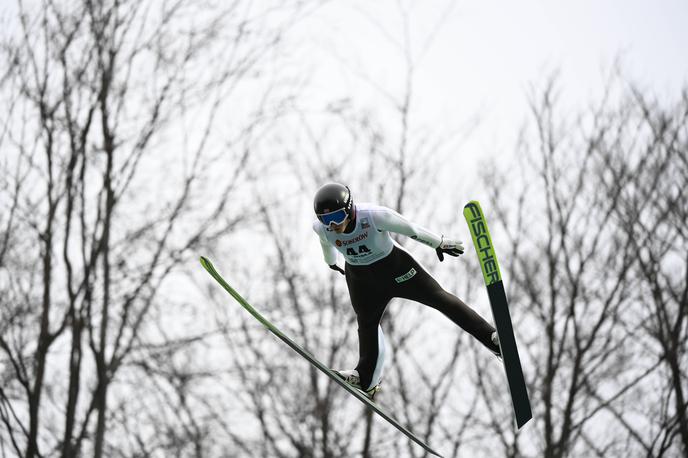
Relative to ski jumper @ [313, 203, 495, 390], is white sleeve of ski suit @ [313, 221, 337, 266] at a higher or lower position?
higher

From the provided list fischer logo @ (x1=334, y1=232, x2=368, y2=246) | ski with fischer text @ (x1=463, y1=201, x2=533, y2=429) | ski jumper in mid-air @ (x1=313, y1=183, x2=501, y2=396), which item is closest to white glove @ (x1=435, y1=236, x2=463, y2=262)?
ski jumper in mid-air @ (x1=313, y1=183, x2=501, y2=396)

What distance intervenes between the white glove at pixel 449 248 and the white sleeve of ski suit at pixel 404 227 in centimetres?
4

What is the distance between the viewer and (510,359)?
4992 millimetres

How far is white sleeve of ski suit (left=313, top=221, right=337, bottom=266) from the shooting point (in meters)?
5.04

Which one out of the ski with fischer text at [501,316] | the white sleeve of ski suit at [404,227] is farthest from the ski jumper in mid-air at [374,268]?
the ski with fischer text at [501,316]

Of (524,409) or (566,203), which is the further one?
(566,203)

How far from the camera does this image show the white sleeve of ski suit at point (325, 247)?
5035 millimetres

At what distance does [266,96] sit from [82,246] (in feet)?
11.7

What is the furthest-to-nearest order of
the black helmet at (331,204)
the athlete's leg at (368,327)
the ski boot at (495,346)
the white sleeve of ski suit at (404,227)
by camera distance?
the athlete's leg at (368,327) → the ski boot at (495,346) → the white sleeve of ski suit at (404,227) → the black helmet at (331,204)

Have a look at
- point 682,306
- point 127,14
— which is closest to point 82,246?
point 127,14

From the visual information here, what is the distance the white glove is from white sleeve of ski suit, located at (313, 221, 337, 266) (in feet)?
2.44

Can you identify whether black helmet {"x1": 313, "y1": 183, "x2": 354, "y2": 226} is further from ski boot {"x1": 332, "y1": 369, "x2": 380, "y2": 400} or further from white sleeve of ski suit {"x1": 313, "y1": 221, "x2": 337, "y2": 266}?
ski boot {"x1": 332, "y1": 369, "x2": 380, "y2": 400}

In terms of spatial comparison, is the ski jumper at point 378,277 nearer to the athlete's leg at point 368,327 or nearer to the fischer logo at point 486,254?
the athlete's leg at point 368,327

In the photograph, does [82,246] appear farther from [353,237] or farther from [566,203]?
[566,203]
